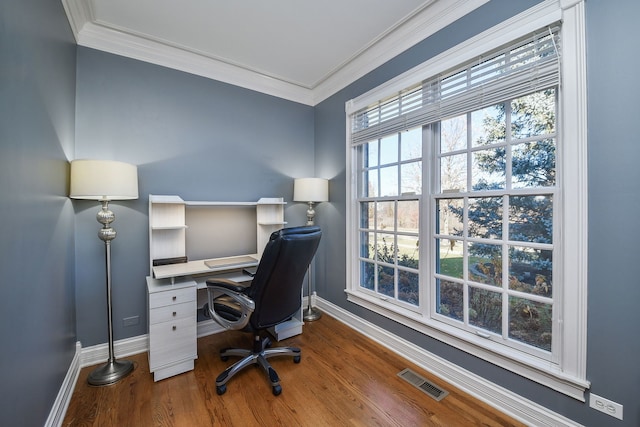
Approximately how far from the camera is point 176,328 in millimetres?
2027

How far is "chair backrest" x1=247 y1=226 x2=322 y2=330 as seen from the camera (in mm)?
1697

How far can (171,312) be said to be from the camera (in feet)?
6.61

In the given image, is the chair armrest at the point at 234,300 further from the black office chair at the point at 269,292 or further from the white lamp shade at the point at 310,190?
the white lamp shade at the point at 310,190

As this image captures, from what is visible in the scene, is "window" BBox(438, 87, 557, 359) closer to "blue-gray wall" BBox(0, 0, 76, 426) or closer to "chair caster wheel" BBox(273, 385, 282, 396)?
"chair caster wheel" BBox(273, 385, 282, 396)

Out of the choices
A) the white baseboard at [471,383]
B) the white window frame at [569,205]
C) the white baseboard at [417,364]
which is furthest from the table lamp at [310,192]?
the white window frame at [569,205]

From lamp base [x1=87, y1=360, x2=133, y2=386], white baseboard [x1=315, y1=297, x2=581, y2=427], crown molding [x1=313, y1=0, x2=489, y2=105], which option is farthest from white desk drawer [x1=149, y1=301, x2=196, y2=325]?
crown molding [x1=313, y1=0, x2=489, y2=105]

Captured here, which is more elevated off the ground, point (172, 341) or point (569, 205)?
point (569, 205)

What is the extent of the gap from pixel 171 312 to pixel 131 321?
67cm

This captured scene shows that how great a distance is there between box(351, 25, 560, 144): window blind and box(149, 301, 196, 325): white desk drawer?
2.25 meters

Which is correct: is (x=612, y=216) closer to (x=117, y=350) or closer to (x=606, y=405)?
(x=606, y=405)

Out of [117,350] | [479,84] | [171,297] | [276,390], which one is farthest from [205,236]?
[479,84]

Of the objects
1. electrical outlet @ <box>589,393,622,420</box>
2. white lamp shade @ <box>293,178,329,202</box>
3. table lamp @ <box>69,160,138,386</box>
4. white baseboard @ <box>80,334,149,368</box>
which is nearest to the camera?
electrical outlet @ <box>589,393,622,420</box>

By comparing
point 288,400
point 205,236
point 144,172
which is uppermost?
point 144,172

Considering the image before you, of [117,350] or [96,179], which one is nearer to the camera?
[96,179]
